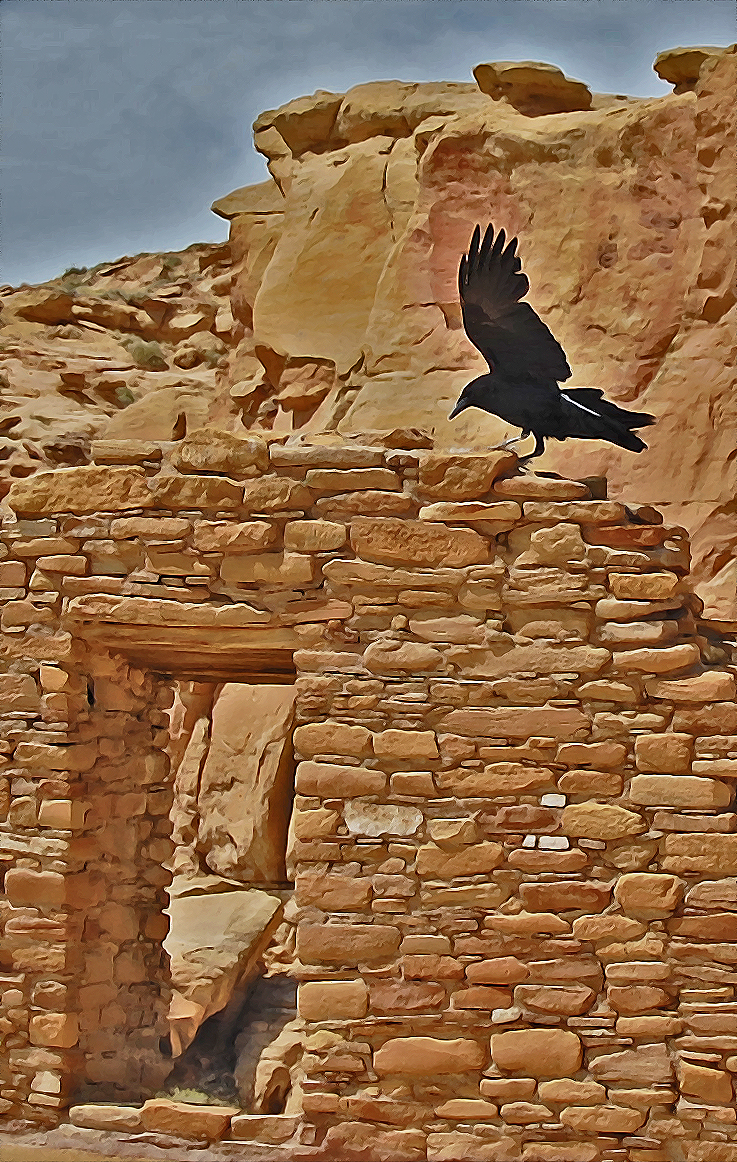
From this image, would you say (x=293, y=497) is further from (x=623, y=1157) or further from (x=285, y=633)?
(x=623, y=1157)

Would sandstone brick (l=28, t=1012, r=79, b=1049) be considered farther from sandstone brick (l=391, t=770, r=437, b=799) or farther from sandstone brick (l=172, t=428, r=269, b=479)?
sandstone brick (l=172, t=428, r=269, b=479)

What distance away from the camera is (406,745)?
3.58m

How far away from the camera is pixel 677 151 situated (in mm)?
8422

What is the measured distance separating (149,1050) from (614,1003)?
6.79ft

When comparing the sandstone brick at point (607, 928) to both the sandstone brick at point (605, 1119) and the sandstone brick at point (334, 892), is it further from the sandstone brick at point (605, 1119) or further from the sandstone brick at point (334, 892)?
the sandstone brick at point (334, 892)

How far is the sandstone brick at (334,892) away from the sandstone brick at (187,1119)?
86 centimetres

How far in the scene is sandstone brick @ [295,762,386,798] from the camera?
11.8ft

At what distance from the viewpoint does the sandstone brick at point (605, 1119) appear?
338cm

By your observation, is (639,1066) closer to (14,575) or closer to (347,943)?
(347,943)

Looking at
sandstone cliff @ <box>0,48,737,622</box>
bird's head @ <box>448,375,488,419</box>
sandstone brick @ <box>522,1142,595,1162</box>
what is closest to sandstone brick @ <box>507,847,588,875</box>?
sandstone brick @ <box>522,1142,595,1162</box>

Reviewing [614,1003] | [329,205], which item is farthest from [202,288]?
[614,1003]

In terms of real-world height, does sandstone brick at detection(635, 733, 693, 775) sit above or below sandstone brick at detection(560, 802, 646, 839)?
above

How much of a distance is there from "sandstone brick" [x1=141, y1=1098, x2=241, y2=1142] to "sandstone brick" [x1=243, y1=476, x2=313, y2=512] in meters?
2.21

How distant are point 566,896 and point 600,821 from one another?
285mm
